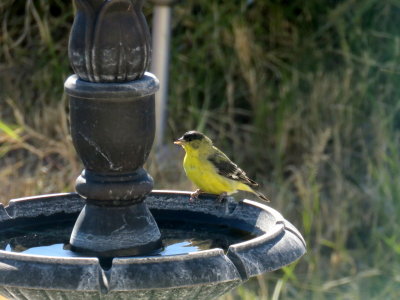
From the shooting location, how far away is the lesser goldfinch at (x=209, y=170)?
14.0ft

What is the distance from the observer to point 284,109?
6.50m

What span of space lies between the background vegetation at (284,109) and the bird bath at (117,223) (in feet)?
10.2

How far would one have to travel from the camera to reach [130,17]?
2.20 meters

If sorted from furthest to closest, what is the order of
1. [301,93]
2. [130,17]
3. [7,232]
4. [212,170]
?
Answer: [301,93] → [212,170] → [7,232] → [130,17]

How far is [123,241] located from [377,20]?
199 inches

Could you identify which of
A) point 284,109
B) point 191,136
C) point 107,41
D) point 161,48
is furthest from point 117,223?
point 284,109

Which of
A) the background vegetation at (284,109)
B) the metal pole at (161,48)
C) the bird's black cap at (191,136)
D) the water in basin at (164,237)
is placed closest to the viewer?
the water in basin at (164,237)

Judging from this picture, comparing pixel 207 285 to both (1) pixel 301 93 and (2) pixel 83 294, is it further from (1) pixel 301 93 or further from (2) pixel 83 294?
(1) pixel 301 93

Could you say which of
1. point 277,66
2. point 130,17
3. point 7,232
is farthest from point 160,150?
point 130,17

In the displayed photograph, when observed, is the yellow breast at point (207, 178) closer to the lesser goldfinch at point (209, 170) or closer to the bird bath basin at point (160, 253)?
the lesser goldfinch at point (209, 170)

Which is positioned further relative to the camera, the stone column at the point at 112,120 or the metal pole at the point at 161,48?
the metal pole at the point at 161,48

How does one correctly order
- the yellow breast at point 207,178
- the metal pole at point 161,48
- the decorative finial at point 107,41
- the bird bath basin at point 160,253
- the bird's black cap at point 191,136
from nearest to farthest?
the bird bath basin at point 160,253 < the decorative finial at point 107,41 < the yellow breast at point 207,178 < the bird's black cap at point 191,136 < the metal pole at point 161,48

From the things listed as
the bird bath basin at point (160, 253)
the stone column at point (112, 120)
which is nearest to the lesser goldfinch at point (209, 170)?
the bird bath basin at point (160, 253)

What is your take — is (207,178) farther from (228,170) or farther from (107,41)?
(107,41)
